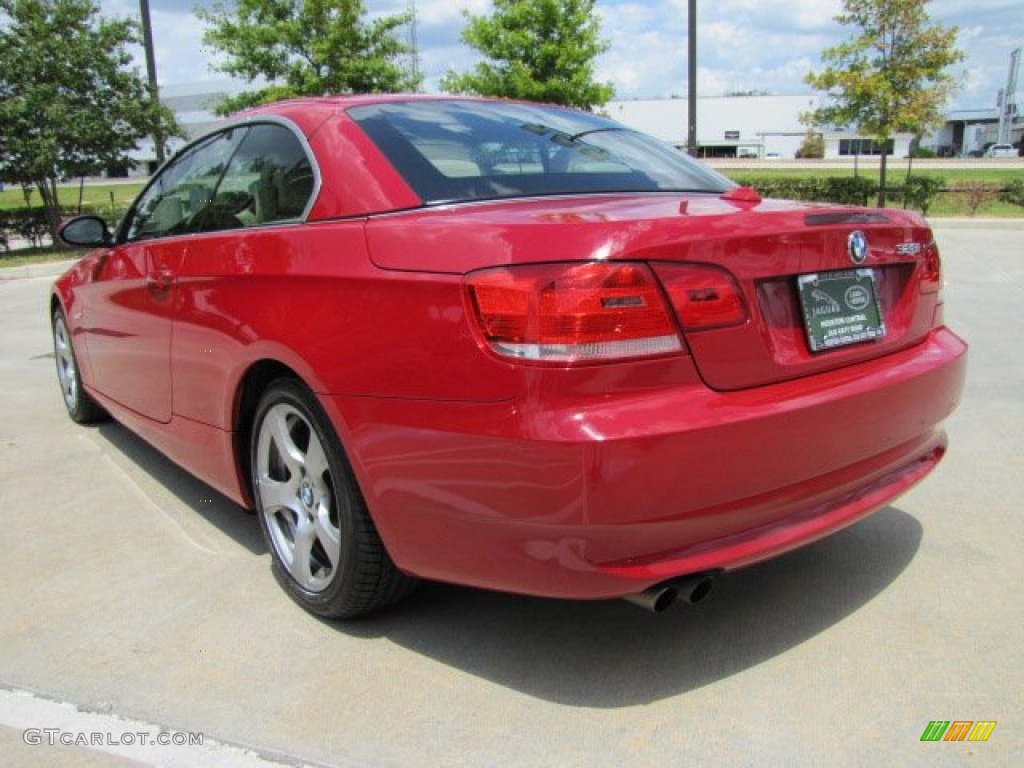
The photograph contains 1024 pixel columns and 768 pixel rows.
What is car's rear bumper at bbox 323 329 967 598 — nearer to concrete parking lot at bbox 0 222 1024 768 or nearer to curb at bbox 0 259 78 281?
concrete parking lot at bbox 0 222 1024 768

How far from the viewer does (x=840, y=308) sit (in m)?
2.60

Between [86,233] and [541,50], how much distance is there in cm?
1672

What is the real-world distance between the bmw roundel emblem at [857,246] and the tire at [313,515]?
157 cm

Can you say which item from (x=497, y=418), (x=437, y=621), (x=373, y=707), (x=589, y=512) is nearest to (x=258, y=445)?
(x=437, y=621)

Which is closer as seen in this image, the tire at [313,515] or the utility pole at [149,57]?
the tire at [313,515]

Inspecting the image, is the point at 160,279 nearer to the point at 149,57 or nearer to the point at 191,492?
the point at 191,492

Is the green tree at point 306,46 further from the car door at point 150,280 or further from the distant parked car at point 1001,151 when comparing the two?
the distant parked car at point 1001,151

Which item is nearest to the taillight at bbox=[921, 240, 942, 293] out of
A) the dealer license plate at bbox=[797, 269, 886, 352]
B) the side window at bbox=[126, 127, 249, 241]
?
the dealer license plate at bbox=[797, 269, 886, 352]

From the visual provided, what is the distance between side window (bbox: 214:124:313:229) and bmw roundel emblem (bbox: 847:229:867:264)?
1.65 m

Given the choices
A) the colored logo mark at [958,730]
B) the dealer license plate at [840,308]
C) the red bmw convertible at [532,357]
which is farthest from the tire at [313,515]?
the colored logo mark at [958,730]

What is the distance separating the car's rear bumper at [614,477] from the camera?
2129mm

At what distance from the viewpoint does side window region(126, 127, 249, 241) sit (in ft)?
11.9

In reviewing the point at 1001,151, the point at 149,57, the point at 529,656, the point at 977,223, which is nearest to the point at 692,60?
the point at 977,223

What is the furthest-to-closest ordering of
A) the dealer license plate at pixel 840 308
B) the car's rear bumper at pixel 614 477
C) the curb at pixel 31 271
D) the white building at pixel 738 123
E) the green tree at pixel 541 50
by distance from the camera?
the white building at pixel 738 123 → the green tree at pixel 541 50 → the curb at pixel 31 271 → the dealer license plate at pixel 840 308 → the car's rear bumper at pixel 614 477
